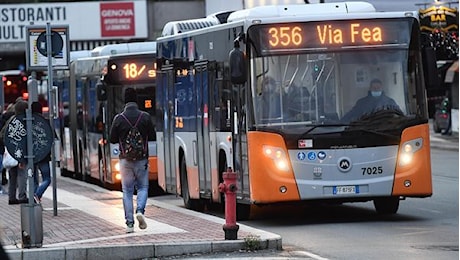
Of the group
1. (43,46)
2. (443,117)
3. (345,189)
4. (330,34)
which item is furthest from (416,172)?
(443,117)

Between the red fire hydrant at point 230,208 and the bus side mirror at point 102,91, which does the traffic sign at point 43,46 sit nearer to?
the red fire hydrant at point 230,208

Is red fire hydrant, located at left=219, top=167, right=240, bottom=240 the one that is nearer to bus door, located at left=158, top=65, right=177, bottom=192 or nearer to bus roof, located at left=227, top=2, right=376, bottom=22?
bus roof, located at left=227, top=2, right=376, bottom=22

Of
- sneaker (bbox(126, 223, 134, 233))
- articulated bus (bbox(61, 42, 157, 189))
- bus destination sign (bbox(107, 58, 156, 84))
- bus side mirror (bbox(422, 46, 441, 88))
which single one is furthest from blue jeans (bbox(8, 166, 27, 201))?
bus side mirror (bbox(422, 46, 441, 88))

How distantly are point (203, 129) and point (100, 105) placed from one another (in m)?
8.05

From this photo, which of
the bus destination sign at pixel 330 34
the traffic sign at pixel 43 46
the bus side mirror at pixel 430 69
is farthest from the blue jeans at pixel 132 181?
the bus side mirror at pixel 430 69

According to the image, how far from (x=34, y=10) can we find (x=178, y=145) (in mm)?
33371

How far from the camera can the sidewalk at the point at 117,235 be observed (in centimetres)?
1242

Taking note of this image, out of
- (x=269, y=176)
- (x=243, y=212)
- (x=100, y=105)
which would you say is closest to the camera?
(x=269, y=176)

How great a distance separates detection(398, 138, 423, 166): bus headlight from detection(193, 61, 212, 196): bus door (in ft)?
10.5

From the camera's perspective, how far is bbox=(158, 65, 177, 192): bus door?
1974cm

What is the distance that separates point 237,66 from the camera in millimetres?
15305

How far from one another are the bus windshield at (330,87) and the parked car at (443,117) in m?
32.5

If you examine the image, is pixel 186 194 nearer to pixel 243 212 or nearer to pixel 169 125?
pixel 169 125

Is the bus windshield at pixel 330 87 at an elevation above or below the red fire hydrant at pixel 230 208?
above
